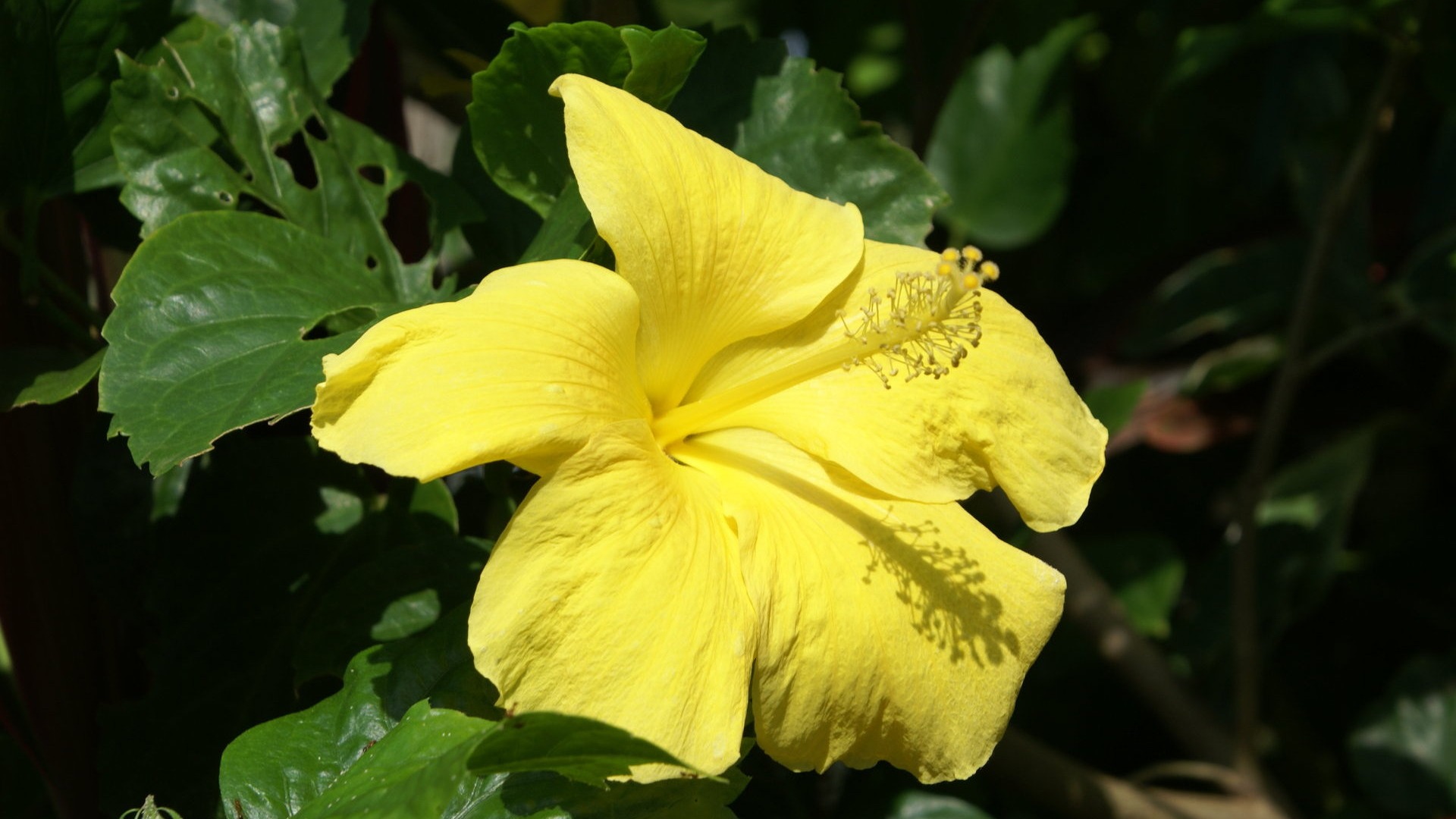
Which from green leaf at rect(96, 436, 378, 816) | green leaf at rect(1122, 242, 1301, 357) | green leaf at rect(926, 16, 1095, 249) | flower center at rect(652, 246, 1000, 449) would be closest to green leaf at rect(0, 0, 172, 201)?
green leaf at rect(96, 436, 378, 816)

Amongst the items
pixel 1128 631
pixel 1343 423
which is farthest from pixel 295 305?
pixel 1343 423

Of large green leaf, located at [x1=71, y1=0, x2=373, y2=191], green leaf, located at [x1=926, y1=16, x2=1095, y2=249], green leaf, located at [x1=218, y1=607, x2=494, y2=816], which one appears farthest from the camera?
green leaf, located at [x1=926, y1=16, x2=1095, y2=249]

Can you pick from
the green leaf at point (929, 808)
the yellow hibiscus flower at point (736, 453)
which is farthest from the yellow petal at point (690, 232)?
the green leaf at point (929, 808)

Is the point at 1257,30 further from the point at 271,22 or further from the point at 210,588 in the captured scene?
the point at 210,588

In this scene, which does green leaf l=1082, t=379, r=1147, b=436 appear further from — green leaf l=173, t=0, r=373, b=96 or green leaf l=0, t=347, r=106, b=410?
green leaf l=0, t=347, r=106, b=410

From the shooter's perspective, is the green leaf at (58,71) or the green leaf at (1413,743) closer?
the green leaf at (58,71)

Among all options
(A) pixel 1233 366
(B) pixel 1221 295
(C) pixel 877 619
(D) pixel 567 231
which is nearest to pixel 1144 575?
(A) pixel 1233 366

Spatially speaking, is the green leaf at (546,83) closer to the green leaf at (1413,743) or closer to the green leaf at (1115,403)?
the green leaf at (1115,403)
